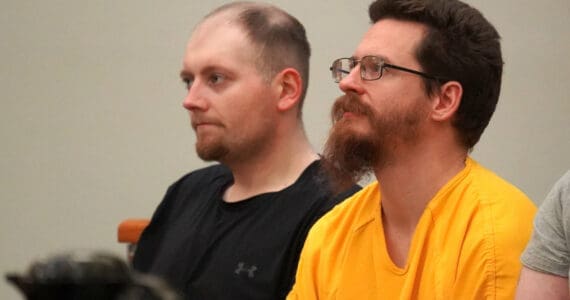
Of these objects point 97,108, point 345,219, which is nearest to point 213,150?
point 345,219

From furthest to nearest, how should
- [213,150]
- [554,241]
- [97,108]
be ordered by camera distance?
[97,108]
[213,150]
[554,241]

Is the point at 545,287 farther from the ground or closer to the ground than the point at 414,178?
closer to the ground

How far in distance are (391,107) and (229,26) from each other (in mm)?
625

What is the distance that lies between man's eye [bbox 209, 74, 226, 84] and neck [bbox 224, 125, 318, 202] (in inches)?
7.0

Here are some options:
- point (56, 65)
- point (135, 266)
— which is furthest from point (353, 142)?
point (56, 65)

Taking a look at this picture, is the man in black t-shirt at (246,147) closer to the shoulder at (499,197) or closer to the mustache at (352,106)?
the mustache at (352,106)

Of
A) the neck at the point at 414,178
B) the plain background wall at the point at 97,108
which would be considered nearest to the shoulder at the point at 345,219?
the neck at the point at 414,178

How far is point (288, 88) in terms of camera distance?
226cm

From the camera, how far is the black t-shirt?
80.6 inches

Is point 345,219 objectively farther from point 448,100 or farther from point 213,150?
point 213,150

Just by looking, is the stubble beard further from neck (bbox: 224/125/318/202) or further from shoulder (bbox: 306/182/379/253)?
shoulder (bbox: 306/182/379/253)

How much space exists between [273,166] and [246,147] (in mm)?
78

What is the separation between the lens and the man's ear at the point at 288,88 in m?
2.24

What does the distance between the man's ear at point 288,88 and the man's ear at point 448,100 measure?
0.54m
